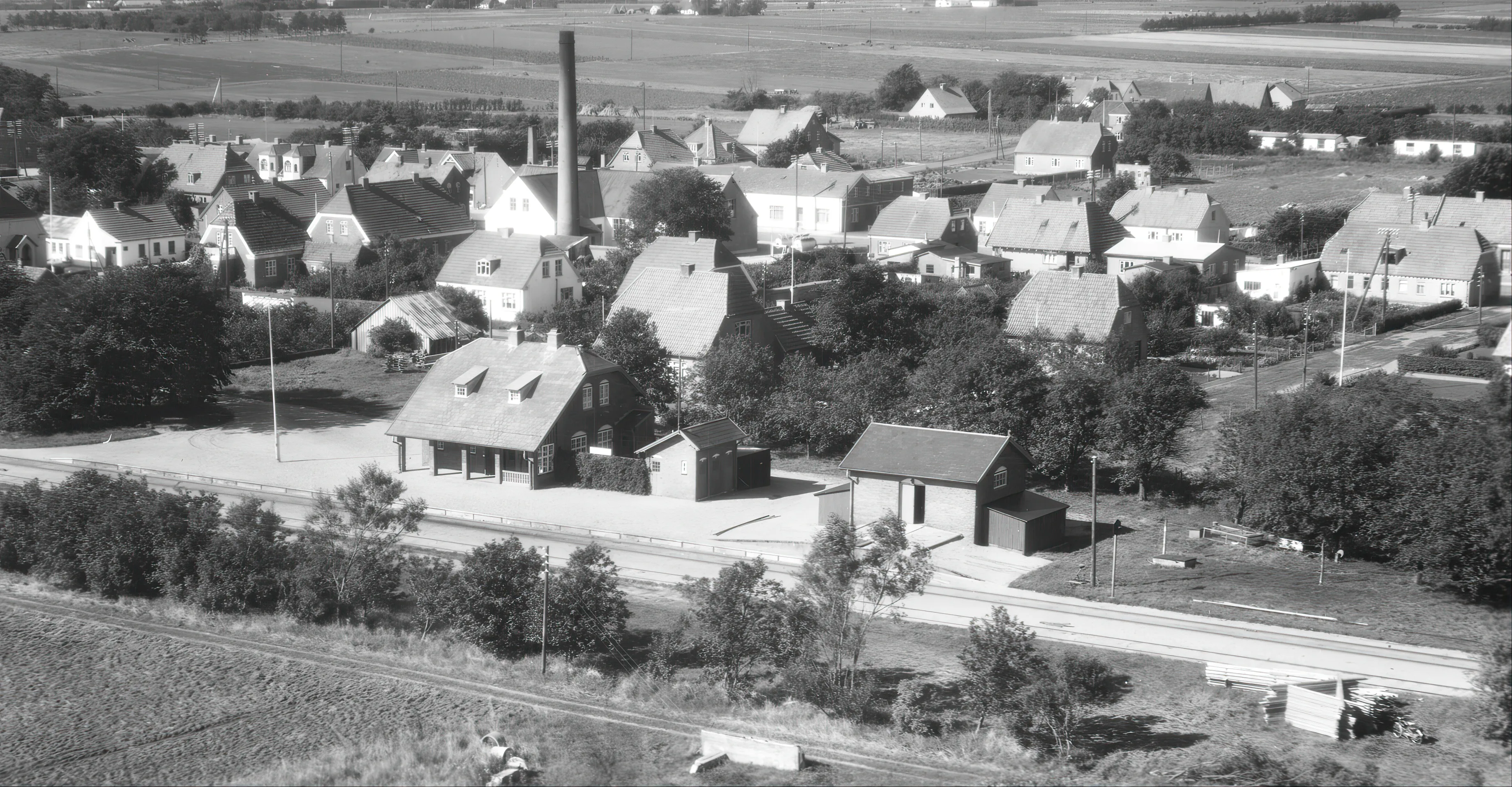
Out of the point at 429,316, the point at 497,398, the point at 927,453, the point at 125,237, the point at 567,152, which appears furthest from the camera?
the point at 567,152

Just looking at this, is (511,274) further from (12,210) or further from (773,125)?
(773,125)

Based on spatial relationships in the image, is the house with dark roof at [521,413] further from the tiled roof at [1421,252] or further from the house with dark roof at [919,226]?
the tiled roof at [1421,252]

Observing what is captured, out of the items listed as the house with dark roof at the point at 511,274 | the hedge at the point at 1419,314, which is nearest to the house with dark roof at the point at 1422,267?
the hedge at the point at 1419,314

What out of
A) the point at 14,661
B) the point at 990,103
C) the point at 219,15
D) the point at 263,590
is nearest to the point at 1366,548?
the point at 263,590

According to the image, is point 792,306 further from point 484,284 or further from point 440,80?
point 440,80

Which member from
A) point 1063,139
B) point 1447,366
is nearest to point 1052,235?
point 1447,366

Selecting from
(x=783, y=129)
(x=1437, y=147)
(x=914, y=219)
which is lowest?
(x=914, y=219)
